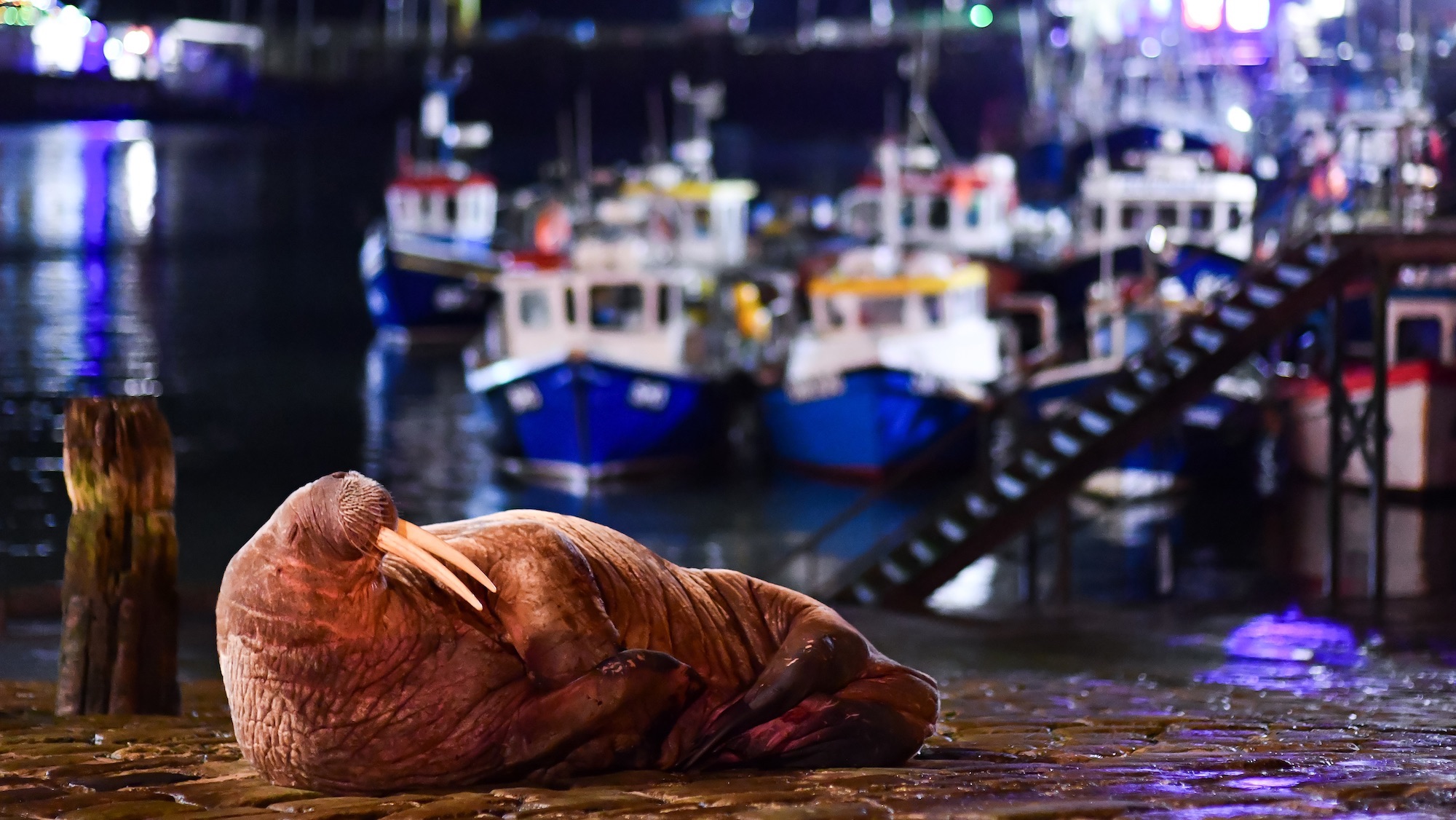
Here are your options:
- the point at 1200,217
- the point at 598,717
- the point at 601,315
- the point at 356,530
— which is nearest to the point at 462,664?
the point at 598,717

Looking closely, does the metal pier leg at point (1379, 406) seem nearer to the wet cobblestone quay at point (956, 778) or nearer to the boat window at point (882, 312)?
the wet cobblestone quay at point (956, 778)

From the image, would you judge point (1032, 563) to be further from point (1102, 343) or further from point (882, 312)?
point (1102, 343)

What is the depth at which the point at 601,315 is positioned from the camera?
29.9 metres

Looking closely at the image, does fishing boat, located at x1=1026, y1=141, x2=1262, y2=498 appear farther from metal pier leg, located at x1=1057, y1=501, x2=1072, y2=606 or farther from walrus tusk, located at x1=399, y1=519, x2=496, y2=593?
walrus tusk, located at x1=399, y1=519, x2=496, y2=593

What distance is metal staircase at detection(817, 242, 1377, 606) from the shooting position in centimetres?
1546

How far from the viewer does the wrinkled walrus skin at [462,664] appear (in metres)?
5.67

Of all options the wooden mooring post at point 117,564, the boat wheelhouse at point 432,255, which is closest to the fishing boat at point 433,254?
the boat wheelhouse at point 432,255

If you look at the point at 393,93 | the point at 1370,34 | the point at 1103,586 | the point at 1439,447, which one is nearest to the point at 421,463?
the point at 1103,586

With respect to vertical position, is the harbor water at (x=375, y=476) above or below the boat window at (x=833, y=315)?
Answer: below

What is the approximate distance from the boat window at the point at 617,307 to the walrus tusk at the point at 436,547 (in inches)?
944

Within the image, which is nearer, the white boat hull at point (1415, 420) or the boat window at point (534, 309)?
the white boat hull at point (1415, 420)

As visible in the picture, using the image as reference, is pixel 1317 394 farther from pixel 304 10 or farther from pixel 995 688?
pixel 304 10

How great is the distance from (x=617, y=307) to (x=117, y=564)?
21.8m

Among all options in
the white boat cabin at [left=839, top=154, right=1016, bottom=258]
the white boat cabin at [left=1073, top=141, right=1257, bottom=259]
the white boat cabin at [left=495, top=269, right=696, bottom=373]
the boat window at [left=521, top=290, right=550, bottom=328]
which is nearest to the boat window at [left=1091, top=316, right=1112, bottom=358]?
the white boat cabin at [left=495, top=269, right=696, bottom=373]
